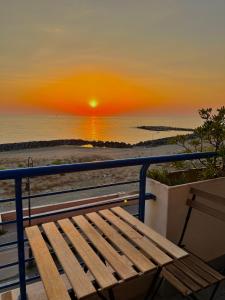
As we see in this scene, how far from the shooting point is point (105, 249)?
1675mm

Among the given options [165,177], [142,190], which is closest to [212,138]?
[165,177]

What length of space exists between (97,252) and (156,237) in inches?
15.9

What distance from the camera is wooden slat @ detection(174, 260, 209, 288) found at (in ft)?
6.71

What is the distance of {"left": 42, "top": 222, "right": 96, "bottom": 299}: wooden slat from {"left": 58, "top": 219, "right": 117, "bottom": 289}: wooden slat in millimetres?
47

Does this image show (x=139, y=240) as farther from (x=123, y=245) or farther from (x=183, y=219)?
(x=183, y=219)

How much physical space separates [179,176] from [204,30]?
455 cm

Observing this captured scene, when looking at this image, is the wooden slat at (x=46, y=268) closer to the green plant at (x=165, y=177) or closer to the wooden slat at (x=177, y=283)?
the wooden slat at (x=177, y=283)

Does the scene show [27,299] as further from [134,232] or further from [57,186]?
[57,186]

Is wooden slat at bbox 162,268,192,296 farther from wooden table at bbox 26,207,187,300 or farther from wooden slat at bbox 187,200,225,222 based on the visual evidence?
wooden slat at bbox 187,200,225,222

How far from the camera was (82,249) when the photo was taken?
5.47 ft

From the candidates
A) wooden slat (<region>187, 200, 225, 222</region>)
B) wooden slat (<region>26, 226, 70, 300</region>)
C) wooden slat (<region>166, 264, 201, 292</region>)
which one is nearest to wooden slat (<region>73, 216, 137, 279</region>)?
wooden slat (<region>26, 226, 70, 300</region>)

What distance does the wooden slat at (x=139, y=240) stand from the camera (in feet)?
5.21

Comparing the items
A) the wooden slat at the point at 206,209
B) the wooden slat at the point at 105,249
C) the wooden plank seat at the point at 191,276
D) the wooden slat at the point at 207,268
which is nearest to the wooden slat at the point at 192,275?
the wooden plank seat at the point at 191,276

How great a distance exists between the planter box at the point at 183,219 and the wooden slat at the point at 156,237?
0.52m
